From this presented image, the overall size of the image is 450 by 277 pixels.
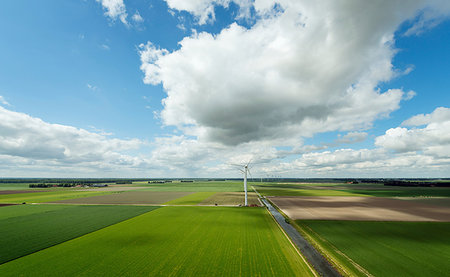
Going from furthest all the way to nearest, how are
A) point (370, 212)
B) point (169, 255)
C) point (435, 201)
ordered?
point (435, 201) < point (370, 212) < point (169, 255)

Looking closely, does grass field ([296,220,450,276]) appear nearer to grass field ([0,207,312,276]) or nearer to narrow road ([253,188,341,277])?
narrow road ([253,188,341,277])

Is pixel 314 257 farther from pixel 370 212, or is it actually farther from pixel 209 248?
pixel 370 212

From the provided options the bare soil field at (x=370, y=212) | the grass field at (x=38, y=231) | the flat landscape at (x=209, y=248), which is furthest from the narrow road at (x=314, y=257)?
the grass field at (x=38, y=231)

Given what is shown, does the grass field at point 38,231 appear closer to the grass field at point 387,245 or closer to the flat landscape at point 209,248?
the flat landscape at point 209,248

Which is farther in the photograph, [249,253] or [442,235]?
[442,235]

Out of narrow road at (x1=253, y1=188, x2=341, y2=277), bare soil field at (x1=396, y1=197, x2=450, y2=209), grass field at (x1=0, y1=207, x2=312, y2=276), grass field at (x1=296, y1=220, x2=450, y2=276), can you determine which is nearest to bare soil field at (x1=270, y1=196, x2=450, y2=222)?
grass field at (x1=296, y1=220, x2=450, y2=276)

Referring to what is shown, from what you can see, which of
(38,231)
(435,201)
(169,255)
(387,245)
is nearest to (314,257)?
(387,245)

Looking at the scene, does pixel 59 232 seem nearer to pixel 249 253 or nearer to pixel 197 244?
pixel 197 244

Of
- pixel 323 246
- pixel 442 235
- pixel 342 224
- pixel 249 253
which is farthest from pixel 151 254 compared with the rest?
pixel 442 235
